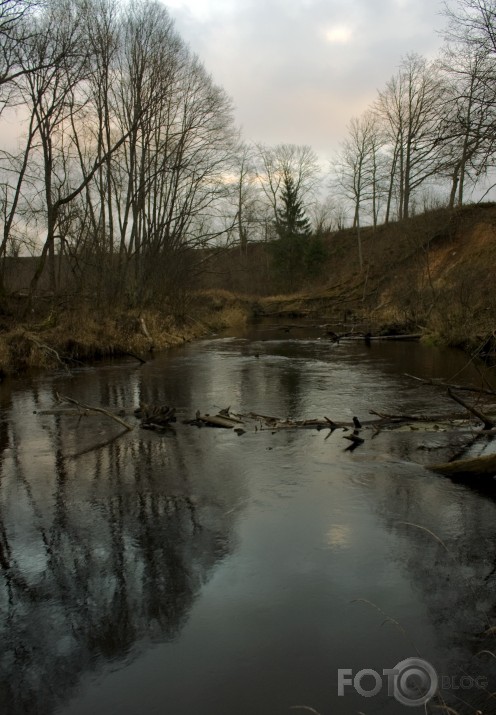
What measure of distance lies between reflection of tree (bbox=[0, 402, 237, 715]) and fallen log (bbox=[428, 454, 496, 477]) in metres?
2.93

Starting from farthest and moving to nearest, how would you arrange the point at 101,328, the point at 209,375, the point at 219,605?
1. the point at 101,328
2. the point at 209,375
3. the point at 219,605

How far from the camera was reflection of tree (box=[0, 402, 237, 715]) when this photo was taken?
3.68 m

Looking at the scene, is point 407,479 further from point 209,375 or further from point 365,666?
point 209,375

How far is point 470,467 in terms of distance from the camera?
6.95 m

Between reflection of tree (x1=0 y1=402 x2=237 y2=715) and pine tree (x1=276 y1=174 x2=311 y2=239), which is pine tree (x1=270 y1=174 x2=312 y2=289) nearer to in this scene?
pine tree (x1=276 y1=174 x2=311 y2=239)

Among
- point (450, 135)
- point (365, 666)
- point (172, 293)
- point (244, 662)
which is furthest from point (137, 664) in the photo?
point (172, 293)

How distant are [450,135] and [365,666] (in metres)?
6.28

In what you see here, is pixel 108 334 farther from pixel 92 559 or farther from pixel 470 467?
pixel 92 559

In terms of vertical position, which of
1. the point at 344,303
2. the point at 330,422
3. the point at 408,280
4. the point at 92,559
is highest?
the point at 408,280

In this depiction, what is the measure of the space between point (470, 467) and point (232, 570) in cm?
371

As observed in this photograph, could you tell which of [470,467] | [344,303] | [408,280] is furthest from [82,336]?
[344,303]

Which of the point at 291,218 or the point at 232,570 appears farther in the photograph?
the point at 291,218

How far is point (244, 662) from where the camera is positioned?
3564 mm

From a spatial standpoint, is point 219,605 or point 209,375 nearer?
point 219,605
